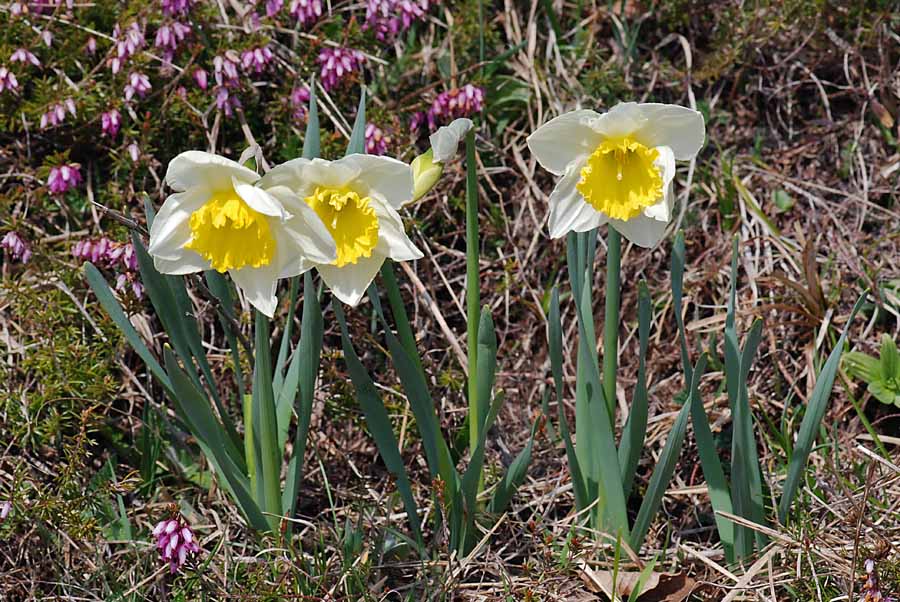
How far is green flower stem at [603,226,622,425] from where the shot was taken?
5.91 ft

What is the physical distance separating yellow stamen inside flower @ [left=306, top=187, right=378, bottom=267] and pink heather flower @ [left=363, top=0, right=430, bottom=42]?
1.22 meters

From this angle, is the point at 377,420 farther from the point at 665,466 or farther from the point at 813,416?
the point at 813,416

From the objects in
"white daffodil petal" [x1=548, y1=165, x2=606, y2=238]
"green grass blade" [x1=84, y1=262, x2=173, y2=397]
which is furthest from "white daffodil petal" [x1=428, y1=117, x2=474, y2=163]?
"green grass blade" [x1=84, y1=262, x2=173, y2=397]

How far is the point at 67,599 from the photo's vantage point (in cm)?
196

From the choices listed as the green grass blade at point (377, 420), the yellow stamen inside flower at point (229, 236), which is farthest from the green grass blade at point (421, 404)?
the yellow stamen inside flower at point (229, 236)

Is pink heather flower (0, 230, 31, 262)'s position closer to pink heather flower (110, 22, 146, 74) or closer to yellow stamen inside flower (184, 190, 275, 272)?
pink heather flower (110, 22, 146, 74)

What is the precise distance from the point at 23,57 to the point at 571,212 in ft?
5.55

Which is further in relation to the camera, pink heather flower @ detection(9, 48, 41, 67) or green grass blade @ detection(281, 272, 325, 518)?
pink heather flower @ detection(9, 48, 41, 67)

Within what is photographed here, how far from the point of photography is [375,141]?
252 cm

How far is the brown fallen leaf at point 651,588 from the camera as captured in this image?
6.16 ft

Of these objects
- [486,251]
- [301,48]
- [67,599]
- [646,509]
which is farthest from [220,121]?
[646,509]

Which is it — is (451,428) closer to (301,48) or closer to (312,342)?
(312,342)

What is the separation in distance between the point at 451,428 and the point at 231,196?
1.09 meters

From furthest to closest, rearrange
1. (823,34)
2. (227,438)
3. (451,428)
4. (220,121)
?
(823,34), (220,121), (451,428), (227,438)
